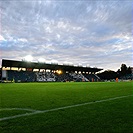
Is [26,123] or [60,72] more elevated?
[60,72]

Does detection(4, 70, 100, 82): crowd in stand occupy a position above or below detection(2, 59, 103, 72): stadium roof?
below

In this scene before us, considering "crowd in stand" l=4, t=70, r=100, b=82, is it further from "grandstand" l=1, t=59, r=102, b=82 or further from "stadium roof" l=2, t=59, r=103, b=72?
"stadium roof" l=2, t=59, r=103, b=72

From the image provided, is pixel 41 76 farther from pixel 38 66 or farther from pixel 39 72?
pixel 38 66

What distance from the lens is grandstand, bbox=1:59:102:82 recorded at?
64312mm

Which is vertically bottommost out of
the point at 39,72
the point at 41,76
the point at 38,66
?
the point at 41,76

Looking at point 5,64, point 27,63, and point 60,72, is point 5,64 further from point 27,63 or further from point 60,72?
point 60,72

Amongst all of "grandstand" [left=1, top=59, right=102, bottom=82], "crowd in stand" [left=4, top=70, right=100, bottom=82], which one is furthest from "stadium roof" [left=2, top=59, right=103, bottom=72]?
"crowd in stand" [left=4, top=70, right=100, bottom=82]

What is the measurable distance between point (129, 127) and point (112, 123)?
18.9 inches

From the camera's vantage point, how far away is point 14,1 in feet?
37.3

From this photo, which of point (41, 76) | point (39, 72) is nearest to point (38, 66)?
point (39, 72)

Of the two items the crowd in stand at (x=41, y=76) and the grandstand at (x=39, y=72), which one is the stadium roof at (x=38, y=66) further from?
the crowd in stand at (x=41, y=76)

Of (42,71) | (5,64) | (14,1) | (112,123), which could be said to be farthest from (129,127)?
(42,71)

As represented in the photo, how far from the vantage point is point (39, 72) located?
7550 centimetres

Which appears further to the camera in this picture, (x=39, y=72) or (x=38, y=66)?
(x=39, y=72)
